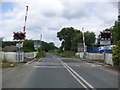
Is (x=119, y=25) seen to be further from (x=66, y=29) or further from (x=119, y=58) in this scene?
(x=66, y=29)

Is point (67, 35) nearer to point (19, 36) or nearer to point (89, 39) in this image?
point (89, 39)

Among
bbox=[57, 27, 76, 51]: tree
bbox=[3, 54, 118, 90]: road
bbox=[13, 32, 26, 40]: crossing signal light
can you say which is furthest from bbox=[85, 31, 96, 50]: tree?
bbox=[3, 54, 118, 90]: road

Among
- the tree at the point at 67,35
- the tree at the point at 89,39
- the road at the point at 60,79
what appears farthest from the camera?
the tree at the point at 67,35

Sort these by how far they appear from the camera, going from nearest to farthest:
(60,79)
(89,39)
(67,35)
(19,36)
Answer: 1. (60,79)
2. (19,36)
3. (89,39)
4. (67,35)

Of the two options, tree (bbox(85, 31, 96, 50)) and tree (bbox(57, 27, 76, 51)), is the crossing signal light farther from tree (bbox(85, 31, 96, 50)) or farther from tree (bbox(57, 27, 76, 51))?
tree (bbox(57, 27, 76, 51))

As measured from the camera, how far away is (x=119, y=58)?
84.5 ft

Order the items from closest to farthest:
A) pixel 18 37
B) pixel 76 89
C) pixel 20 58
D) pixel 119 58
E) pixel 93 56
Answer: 1. pixel 76 89
2. pixel 119 58
3. pixel 18 37
4. pixel 20 58
5. pixel 93 56

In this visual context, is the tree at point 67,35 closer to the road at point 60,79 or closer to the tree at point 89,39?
the tree at point 89,39

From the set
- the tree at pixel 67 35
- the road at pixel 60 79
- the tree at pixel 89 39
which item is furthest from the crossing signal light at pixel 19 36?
the tree at pixel 67 35

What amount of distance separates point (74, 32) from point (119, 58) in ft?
348

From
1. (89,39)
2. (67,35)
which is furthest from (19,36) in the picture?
(67,35)

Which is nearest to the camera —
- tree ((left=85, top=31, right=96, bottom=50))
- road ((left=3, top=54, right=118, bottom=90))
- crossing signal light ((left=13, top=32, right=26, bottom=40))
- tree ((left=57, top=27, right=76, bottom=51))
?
road ((left=3, top=54, right=118, bottom=90))

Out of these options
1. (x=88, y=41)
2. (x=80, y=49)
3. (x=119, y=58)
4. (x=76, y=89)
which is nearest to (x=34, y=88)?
(x=76, y=89)

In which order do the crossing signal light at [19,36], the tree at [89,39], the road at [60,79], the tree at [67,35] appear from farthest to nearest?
the tree at [67,35], the tree at [89,39], the crossing signal light at [19,36], the road at [60,79]
